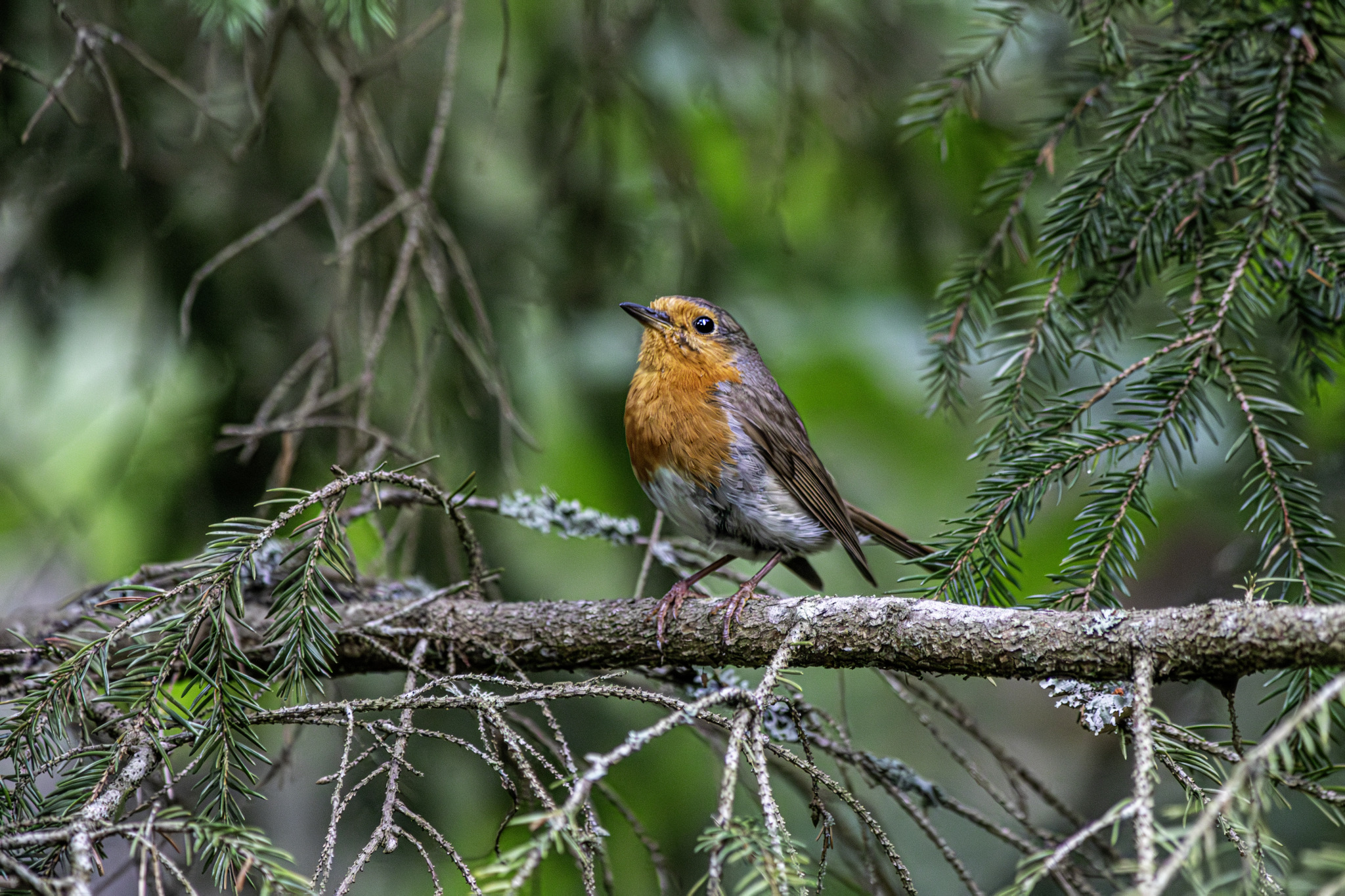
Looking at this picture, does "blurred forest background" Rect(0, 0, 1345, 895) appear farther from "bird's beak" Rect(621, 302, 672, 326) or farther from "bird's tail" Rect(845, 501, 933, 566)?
"bird's tail" Rect(845, 501, 933, 566)

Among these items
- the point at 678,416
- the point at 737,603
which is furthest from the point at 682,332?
the point at 737,603

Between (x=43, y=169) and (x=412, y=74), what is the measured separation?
1301mm

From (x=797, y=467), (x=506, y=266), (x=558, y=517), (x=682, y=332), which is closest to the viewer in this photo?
(x=558, y=517)

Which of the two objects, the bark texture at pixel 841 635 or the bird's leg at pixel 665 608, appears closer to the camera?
the bark texture at pixel 841 635

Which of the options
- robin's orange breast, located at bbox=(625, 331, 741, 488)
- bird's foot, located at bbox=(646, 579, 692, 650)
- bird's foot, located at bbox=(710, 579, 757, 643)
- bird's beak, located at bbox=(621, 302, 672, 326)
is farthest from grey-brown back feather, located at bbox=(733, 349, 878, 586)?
bird's foot, located at bbox=(646, 579, 692, 650)

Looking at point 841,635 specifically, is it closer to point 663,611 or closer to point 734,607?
point 734,607

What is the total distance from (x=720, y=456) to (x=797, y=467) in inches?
11.4

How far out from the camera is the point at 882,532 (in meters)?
3.48

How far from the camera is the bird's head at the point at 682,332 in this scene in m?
3.41

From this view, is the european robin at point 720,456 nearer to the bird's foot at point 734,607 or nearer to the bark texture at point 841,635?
the bird's foot at point 734,607

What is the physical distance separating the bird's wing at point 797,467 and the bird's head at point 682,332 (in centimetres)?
21

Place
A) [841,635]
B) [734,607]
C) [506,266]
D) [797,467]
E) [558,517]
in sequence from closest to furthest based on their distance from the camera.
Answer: [841,635], [734,607], [558,517], [797,467], [506,266]

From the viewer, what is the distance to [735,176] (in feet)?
14.9

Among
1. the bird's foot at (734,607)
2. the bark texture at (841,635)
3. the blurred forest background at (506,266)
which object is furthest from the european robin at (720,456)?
the bark texture at (841,635)
